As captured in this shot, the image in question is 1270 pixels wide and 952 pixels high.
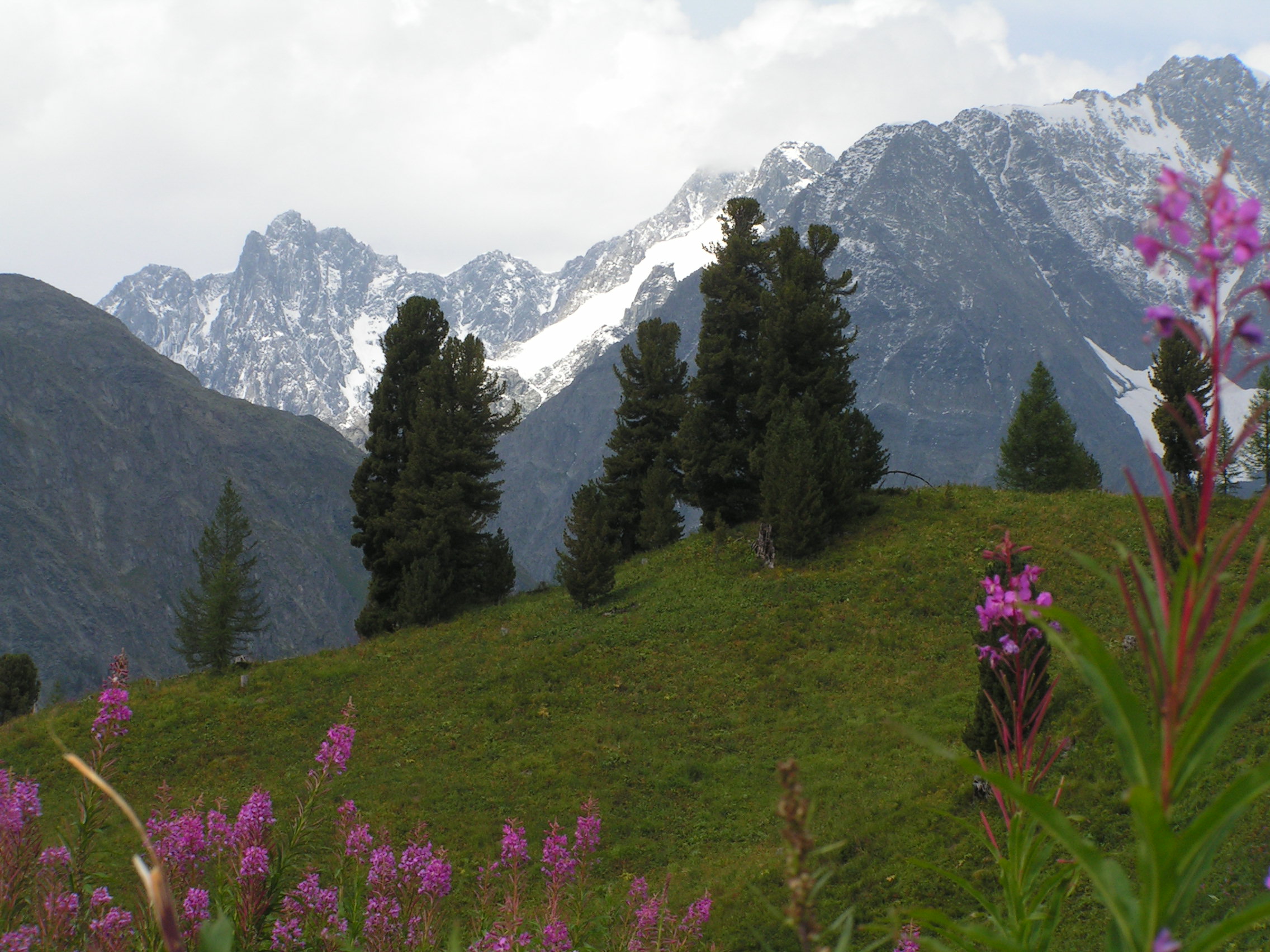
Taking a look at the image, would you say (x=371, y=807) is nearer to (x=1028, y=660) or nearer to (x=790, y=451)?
(x=1028, y=660)

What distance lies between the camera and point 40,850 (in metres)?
4.01

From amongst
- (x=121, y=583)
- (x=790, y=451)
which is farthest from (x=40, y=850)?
(x=121, y=583)

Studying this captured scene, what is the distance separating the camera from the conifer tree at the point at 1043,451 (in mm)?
44250

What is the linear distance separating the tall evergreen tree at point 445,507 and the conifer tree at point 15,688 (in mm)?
12214

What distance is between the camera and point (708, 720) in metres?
19.2

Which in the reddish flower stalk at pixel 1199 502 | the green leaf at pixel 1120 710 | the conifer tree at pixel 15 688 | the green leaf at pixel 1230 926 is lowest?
the conifer tree at pixel 15 688

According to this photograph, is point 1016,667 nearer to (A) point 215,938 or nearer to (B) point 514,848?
(B) point 514,848

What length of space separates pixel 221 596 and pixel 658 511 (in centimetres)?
2055

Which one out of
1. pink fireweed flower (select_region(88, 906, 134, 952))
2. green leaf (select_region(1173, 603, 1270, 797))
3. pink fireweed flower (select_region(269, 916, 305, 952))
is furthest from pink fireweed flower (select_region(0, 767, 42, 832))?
green leaf (select_region(1173, 603, 1270, 797))

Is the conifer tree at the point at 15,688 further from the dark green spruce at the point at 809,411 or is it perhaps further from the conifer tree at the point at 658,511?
the dark green spruce at the point at 809,411

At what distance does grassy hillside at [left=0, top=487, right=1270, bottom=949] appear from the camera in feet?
40.3

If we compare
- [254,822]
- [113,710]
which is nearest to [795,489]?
[254,822]

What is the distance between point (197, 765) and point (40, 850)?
17.6 metres

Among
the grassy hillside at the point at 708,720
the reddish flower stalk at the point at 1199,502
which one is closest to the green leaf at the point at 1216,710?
the reddish flower stalk at the point at 1199,502
